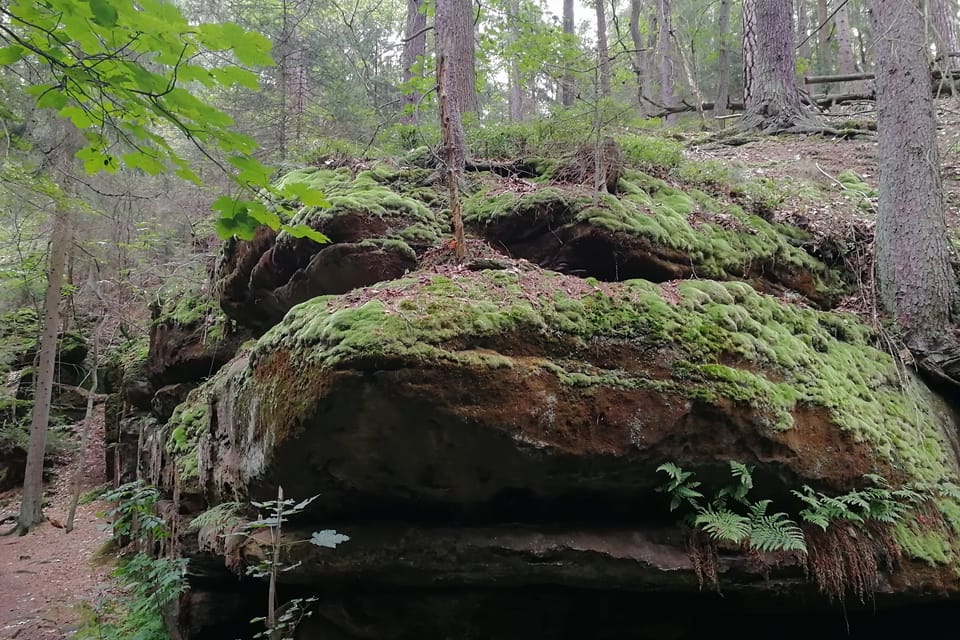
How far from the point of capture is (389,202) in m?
5.47

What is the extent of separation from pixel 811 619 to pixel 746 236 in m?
3.45

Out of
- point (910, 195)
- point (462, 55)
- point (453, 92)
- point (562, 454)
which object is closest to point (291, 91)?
point (462, 55)

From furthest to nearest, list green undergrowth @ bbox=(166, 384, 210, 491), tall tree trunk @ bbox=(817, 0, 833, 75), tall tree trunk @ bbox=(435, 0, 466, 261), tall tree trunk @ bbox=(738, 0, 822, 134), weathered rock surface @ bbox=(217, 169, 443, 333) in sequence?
tall tree trunk @ bbox=(817, 0, 833, 75), tall tree trunk @ bbox=(738, 0, 822, 134), green undergrowth @ bbox=(166, 384, 210, 491), weathered rock surface @ bbox=(217, 169, 443, 333), tall tree trunk @ bbox=(435, 0, 466, 261)

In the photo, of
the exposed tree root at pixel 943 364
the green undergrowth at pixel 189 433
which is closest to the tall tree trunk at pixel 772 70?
the exposed tree root at pixel 943 364

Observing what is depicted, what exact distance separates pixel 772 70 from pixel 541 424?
383 inches

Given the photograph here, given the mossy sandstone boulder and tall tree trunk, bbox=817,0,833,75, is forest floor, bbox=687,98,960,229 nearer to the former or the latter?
the mossy sandstone boulder

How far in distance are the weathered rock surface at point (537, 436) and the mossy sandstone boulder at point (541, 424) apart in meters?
0.01

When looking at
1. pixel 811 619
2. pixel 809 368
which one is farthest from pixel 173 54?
pixel 811 619

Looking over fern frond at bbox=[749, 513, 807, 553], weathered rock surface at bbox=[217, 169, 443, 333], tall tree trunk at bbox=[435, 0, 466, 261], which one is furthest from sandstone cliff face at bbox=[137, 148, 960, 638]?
weathered rock surface at bbox=[217, 169, 443, 333]

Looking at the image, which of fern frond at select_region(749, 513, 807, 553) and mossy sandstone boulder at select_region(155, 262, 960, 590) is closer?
mossy sandstone boulder at select_region(155, 262, 960, 590)

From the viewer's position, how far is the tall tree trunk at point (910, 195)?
5430mm

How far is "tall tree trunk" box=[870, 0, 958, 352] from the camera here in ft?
17.8

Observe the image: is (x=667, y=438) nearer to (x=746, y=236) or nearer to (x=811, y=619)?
(x=811, y=619)

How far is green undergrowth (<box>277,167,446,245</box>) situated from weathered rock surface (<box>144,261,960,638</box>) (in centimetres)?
115
